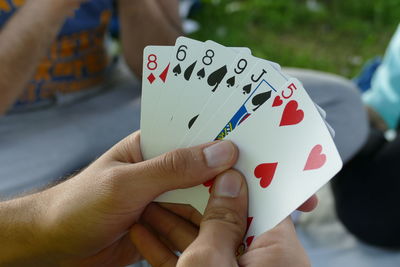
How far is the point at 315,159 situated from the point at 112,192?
28 cm

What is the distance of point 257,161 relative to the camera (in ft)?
2.55

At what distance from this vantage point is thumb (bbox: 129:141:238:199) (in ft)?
2.52


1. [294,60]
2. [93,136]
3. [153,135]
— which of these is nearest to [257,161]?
[153,135]

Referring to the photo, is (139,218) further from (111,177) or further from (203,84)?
(203,84)

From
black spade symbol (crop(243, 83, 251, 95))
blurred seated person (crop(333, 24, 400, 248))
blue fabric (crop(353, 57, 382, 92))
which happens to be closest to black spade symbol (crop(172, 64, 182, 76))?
black spade symbol (crop(243, 83, 251, 95))

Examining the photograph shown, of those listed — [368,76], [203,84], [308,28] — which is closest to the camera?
[203,84]

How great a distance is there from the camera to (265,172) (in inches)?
30.2

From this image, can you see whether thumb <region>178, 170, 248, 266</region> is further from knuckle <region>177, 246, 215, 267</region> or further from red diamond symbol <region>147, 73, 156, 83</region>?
red diamond symbol <region>147, 73, 156, 83</region>

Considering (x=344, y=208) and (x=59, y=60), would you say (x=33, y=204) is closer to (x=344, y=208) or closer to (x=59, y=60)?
(x=59, y=60)

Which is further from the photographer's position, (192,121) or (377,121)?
(377,121)

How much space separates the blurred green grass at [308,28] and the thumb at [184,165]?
1443 mm

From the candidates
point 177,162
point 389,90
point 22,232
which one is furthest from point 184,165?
point 389,90

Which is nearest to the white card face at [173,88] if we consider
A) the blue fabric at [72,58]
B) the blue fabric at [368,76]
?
the blue fabric at [72,58]

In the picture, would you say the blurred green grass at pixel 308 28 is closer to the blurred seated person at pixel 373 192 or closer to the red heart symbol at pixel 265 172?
the blurred seated person at pixel 373 192
